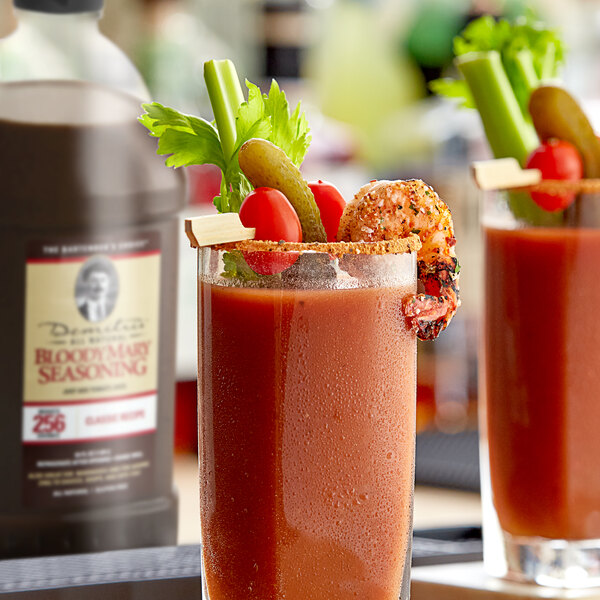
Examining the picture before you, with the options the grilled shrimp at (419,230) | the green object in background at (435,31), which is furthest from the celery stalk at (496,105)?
the green object in background at (435,31)

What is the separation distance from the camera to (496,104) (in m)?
0.82

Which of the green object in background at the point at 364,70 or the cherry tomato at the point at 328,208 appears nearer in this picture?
the cherry tomato at the point at 328,208

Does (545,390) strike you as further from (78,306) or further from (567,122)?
(78,306)

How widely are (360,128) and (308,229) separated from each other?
103 inches

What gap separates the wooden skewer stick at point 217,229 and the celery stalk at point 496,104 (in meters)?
0.30

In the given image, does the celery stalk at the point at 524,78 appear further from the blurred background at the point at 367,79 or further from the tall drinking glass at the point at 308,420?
the blurred background at the point at 367,79

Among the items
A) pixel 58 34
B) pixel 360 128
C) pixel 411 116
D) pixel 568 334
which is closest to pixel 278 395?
pixel 568 334

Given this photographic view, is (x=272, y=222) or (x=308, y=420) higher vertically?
(x=272, y=222)

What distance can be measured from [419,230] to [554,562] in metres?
0.31

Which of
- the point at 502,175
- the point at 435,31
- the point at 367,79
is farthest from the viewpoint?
the point at 367,79

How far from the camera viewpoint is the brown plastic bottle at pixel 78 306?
0.77m

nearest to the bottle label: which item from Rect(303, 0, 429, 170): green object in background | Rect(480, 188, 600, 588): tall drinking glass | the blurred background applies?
Rect(480, 188, 600, 588): tall drinking glass

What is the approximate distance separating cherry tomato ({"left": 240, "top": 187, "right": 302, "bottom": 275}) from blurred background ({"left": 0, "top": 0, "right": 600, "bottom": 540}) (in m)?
1.15

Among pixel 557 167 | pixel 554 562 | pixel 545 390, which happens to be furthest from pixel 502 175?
pixel 554 562
